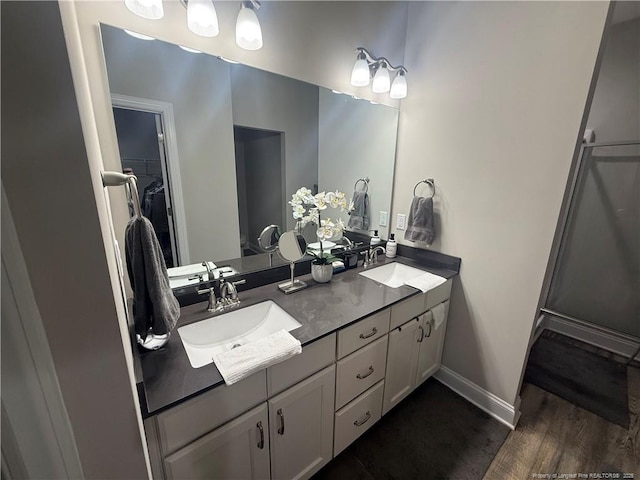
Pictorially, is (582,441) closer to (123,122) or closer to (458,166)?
(458,166)

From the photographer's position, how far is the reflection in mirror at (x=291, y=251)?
146cm

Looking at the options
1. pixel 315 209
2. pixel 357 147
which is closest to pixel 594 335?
pixel 357 147

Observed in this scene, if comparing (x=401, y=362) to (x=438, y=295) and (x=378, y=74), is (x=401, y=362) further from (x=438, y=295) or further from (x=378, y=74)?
(x=378, y=74)

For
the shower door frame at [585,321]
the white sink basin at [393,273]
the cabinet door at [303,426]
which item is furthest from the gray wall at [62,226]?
the shower door frame at [585,321]

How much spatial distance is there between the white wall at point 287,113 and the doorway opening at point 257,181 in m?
0.04

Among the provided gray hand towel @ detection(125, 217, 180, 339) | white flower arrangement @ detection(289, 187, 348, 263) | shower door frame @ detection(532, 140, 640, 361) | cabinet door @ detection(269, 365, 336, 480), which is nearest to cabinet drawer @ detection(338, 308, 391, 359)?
cabinet door @ detection(269, 365, 336, 480)

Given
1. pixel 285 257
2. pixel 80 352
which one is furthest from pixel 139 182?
pixel 80 352

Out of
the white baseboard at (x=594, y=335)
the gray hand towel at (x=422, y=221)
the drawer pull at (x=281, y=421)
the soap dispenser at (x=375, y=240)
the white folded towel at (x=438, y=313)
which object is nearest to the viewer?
the drawer pull at (x=281, y=421)

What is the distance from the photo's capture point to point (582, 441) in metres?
1.53

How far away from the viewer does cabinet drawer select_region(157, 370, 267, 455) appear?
2.55 ft

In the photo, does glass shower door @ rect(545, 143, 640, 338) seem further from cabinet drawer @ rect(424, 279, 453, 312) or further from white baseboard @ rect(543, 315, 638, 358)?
cabinet drawer @ rect(424, 279, 453, 312)

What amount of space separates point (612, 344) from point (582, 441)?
1.35 metres

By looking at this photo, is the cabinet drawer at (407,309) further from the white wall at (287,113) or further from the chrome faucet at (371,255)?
the white wall at (287,113)

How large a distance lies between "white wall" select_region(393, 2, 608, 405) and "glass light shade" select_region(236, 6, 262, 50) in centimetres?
114
